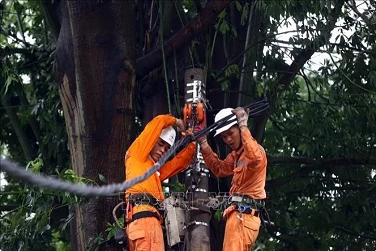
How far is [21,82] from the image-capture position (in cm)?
1310

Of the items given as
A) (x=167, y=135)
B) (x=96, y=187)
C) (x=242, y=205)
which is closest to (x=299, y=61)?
(x=167, y=135)

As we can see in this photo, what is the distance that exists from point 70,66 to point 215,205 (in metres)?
2.47

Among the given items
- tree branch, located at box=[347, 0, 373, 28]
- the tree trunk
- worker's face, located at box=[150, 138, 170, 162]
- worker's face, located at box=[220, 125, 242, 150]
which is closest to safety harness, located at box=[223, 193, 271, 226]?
worker's face, located at box=[220, 125, 242, 150]

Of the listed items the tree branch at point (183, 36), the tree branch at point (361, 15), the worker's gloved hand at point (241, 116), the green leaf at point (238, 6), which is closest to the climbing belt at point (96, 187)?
the worker's gloved hand at point (241, 116)

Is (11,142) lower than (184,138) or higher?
higher

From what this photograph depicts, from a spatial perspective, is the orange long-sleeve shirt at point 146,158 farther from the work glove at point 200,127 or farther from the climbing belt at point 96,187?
the climbing belt at point 96,187

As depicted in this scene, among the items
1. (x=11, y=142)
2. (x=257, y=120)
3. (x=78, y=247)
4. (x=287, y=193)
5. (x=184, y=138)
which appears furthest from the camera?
(x=11, y=142)

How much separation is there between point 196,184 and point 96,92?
Answer: 195 cm

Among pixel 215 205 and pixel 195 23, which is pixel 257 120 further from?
pixel 215 205

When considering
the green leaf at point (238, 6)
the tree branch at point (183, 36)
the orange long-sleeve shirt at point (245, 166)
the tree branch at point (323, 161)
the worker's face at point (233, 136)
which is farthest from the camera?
the tree branch at point (323, 161)

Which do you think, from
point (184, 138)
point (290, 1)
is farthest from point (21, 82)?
point (184, 138)

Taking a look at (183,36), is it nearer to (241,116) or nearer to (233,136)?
(233,136)

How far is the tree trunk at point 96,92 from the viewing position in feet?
33.7

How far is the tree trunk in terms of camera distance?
10.3m
